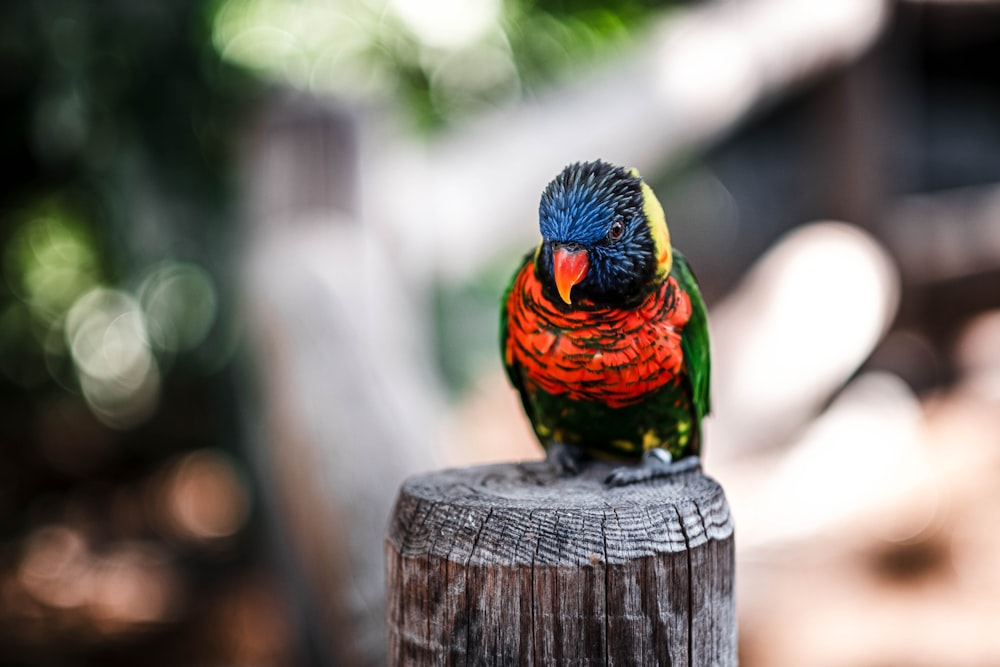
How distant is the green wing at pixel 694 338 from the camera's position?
5.33 feet

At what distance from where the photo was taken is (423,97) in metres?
6.45

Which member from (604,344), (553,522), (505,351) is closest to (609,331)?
(604,344)

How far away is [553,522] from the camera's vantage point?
3.77ft

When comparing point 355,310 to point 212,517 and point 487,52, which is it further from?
point 487,52

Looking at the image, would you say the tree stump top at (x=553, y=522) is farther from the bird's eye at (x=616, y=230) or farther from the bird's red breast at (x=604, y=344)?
the bird's eye at (x=616, y=230)

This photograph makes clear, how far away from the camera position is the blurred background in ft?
10.2

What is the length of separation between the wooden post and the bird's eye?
426mm

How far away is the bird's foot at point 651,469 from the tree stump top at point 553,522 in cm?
5

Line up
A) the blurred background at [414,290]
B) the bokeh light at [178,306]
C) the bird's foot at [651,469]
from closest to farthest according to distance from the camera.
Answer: the bird's foot at [651,469], the blurred background at [414,290], the bokeh light at [178,306]

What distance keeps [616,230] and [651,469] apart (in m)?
0.39

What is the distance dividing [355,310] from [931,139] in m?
4.82

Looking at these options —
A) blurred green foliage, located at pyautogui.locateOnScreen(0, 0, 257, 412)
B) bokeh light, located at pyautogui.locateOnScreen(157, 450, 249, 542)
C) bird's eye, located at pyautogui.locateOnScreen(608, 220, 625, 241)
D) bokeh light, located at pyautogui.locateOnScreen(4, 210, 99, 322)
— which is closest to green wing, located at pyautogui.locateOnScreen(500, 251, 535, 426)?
bird's eye, located at pyautogui.locateOnScreen(608, 220, 625, 241)

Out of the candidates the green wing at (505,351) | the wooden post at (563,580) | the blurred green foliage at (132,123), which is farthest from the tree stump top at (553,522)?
the blurred green foliage at (132,123)

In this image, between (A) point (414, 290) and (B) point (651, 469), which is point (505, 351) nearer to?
(B) point (651, 469)
